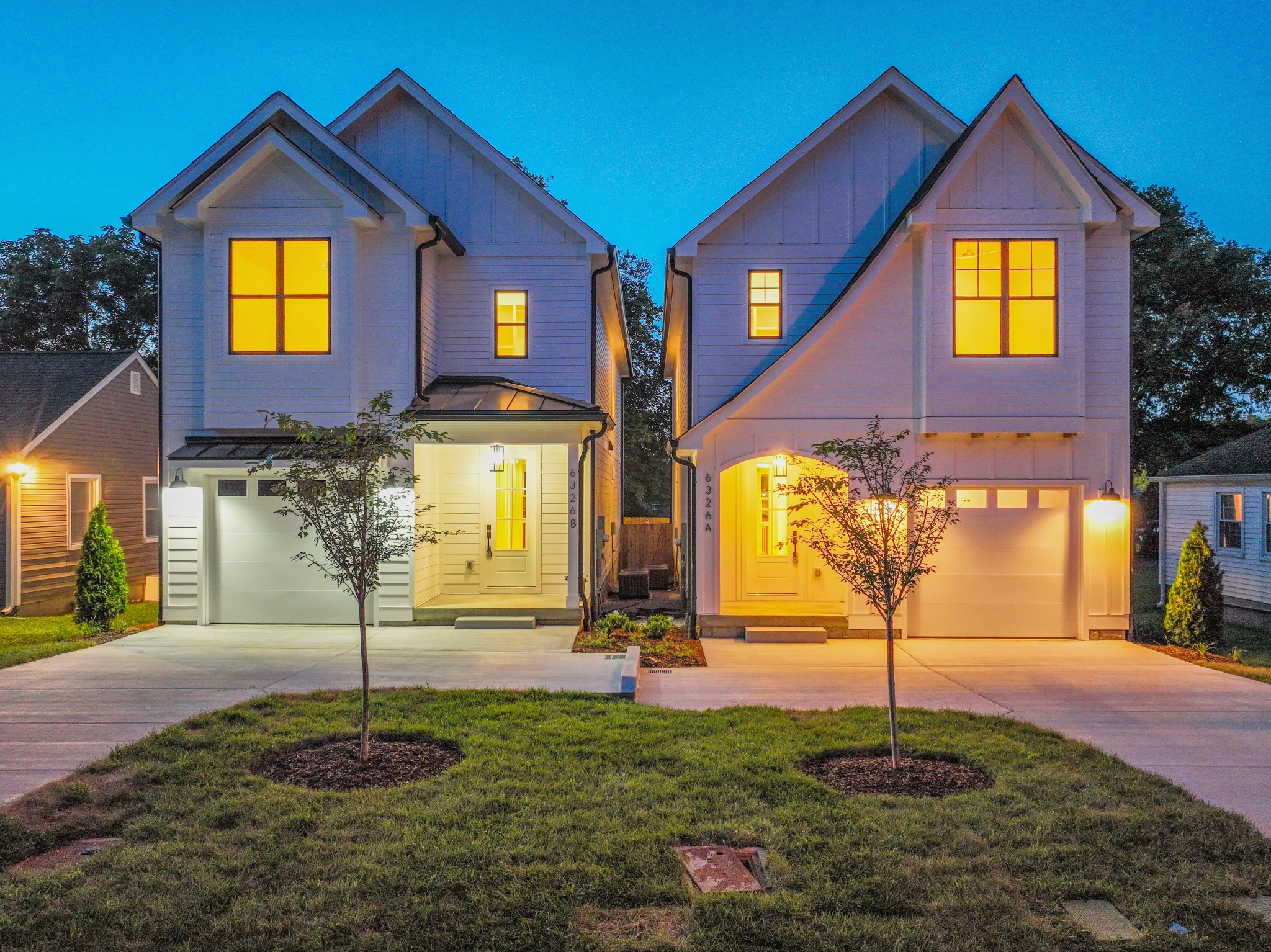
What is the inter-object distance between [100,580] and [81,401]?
681cm

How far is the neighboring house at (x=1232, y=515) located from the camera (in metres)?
15.3

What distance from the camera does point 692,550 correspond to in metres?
11.3

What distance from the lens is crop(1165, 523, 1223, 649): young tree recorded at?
1089 centimetres

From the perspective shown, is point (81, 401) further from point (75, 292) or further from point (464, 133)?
point (75, 292)

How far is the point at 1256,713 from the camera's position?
7.12 metres

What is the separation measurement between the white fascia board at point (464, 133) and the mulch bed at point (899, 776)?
361 inches

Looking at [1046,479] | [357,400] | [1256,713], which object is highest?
[357,400]

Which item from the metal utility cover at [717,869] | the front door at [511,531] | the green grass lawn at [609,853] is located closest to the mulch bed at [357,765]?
the green grass lawn at [609,853]

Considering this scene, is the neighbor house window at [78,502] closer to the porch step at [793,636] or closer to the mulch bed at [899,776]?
the porch step at [793,636]

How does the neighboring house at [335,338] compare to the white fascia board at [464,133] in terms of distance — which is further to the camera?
the white fascia board at [464,133]

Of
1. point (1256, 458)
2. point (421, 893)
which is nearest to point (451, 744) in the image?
point (421, 893)

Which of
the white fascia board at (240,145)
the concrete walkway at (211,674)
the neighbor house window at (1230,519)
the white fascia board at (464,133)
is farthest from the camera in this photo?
the neighbor house window at (1230,519)

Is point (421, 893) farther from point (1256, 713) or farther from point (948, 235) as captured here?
point (948, 235)

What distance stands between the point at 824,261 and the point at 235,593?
1005cm
